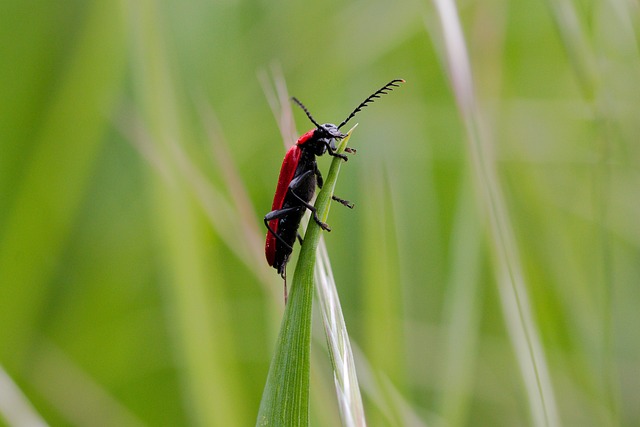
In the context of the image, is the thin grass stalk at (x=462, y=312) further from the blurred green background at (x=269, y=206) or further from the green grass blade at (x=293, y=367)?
the green grass blade at (x=293, y=367)

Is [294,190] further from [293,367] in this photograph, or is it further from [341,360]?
[293,367]

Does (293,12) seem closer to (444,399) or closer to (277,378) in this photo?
(444,399)

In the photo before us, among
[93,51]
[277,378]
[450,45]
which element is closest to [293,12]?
[93,51]

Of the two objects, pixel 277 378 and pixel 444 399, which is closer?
pixel 277 378

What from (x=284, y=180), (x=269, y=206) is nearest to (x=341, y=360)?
(x=284, y=180)

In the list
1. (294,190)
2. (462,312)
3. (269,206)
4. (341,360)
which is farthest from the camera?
(269,206)

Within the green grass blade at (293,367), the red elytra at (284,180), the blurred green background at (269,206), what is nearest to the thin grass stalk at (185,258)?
the blurred green background at (269,206)
